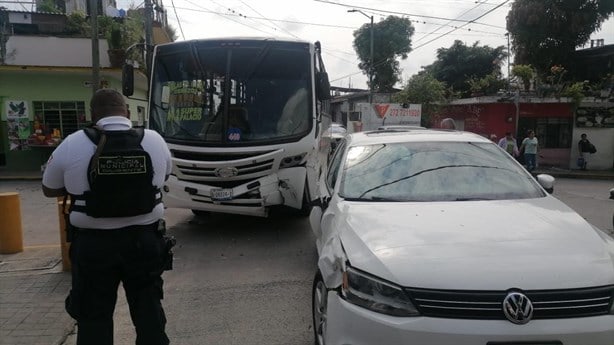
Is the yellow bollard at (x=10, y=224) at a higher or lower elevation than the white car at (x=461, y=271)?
lower

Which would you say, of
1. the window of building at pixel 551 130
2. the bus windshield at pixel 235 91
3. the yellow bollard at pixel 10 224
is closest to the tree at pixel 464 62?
the window of building at pixel 551 130

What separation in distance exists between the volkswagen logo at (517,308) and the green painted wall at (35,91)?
16053mm

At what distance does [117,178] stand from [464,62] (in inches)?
1717

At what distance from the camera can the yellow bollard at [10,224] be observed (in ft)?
21.0

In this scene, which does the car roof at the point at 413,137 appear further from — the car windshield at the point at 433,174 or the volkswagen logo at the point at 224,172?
the volkswagen logo at the point at 224,172

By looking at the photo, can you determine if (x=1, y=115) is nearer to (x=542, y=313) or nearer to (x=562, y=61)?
(x=542, y=313)

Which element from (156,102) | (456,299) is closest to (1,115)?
(156,102)

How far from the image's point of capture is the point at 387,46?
161ft

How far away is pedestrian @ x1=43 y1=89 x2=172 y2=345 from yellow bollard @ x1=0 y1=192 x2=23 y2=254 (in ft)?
13.5

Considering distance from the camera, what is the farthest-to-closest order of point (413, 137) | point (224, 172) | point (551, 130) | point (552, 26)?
point (552, 26), point (551, 130), point (224, 172), point (413, 137)

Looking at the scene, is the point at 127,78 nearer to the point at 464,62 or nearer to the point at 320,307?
the point at 320,307

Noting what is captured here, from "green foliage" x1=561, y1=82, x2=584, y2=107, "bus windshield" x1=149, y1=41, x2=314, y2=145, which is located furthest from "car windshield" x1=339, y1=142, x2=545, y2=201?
"green foliage" x1=561, y1=82, x2=584, y2=107

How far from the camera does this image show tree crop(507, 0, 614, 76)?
1006 inches

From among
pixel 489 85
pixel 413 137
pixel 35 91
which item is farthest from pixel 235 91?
pixel 489 85
